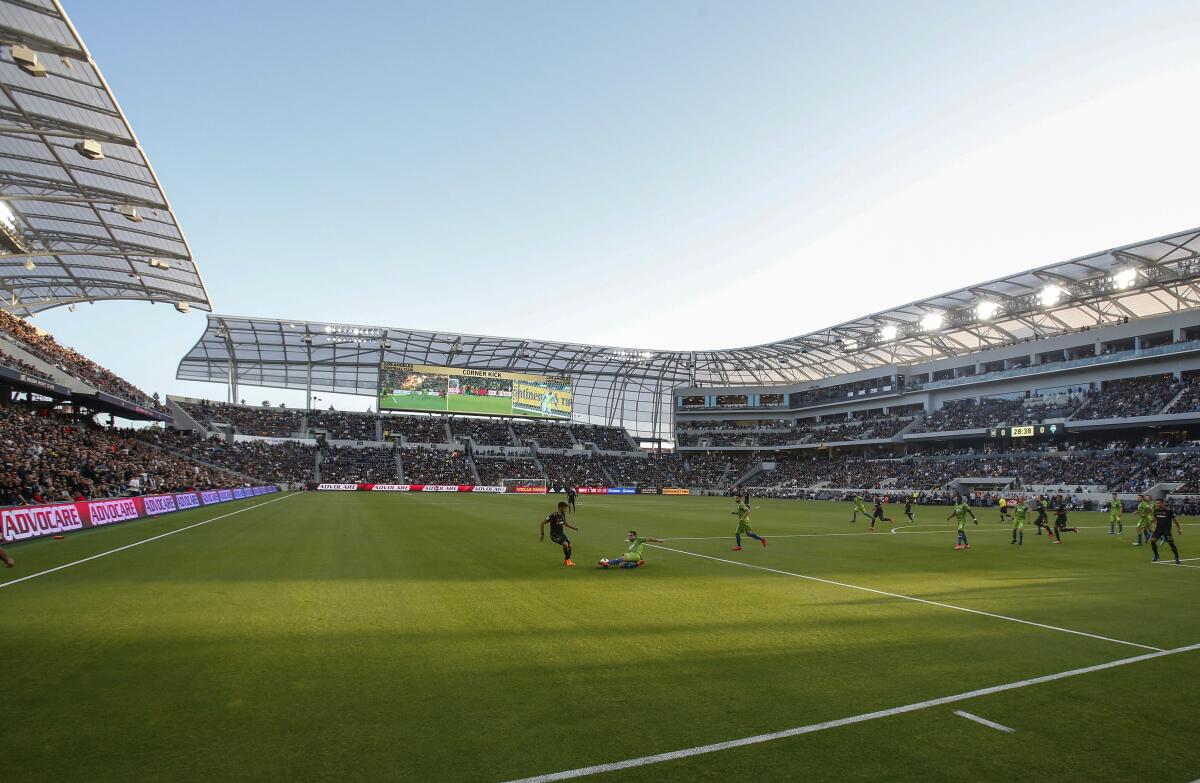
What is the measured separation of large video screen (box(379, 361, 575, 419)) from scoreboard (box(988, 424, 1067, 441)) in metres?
49.5

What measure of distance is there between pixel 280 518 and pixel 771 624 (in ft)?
81.8

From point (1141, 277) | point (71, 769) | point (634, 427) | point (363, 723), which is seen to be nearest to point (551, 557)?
point (363, 723)

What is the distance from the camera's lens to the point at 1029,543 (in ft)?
Result: 76.0

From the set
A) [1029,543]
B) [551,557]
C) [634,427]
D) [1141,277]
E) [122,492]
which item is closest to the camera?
[551,557]

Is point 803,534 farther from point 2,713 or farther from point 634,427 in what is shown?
point 634,427

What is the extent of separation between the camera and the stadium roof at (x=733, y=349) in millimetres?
47781

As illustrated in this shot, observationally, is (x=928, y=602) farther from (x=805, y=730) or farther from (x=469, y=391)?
(x=469, y=391)

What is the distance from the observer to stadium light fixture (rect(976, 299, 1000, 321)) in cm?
5497

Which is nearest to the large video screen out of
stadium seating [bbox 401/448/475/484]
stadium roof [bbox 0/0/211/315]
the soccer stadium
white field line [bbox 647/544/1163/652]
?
A: stadium seating [bbox 401/448/475/484]

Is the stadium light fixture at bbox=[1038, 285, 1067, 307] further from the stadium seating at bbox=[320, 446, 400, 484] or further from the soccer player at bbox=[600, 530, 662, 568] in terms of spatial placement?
the stadium seating at bbox=[320, 446, 400, 484]

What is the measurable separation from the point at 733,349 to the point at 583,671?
75.3 meters

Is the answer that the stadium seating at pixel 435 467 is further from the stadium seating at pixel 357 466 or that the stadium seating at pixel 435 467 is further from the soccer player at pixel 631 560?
the soccer player at pixel 631 560

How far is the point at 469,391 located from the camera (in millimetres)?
77562

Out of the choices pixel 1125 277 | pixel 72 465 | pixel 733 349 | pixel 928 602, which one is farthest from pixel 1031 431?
pixel 72 465
